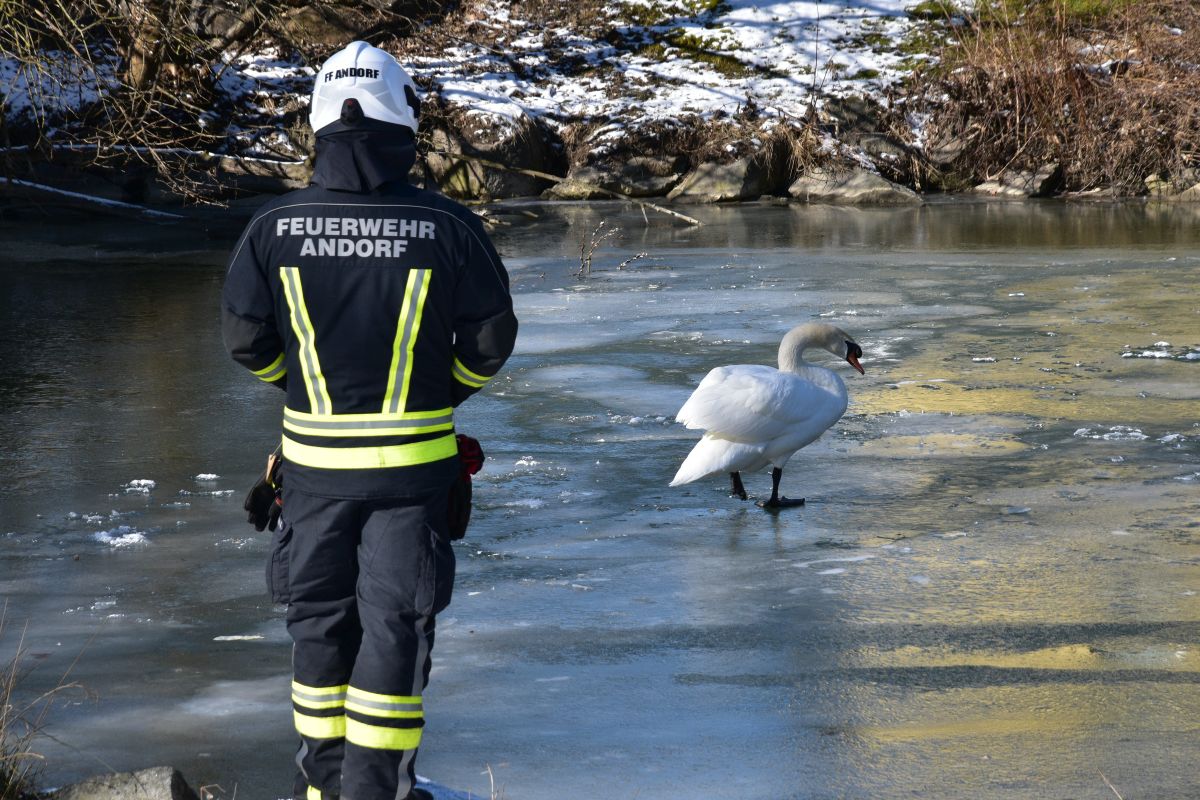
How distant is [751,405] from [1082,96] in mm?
22333

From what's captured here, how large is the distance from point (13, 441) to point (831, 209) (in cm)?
1742

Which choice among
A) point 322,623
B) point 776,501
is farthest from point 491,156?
point 322,623

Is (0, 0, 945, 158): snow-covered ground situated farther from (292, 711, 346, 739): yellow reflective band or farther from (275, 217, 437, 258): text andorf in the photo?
(292, 711, 346, 739): yellow reflective band

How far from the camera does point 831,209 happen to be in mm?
23453

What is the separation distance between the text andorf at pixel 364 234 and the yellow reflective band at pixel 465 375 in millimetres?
340

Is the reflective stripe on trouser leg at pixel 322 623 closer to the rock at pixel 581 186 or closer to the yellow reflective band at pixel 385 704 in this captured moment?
the yellow reflective band at pixel 385 704

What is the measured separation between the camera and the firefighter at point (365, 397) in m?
3.39

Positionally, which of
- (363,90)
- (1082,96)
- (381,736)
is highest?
(1082,96)

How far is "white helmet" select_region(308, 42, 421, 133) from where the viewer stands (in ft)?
11.3

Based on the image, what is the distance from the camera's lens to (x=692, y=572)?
218 inches

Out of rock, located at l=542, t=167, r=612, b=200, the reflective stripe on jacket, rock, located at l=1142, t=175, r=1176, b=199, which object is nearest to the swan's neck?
the reflective stripe on jacket

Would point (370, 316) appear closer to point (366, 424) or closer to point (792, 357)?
point (366, 424)

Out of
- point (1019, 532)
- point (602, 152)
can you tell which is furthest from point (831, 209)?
point (1019, 532)

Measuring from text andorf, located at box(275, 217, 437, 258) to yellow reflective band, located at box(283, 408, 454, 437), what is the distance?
39cm
